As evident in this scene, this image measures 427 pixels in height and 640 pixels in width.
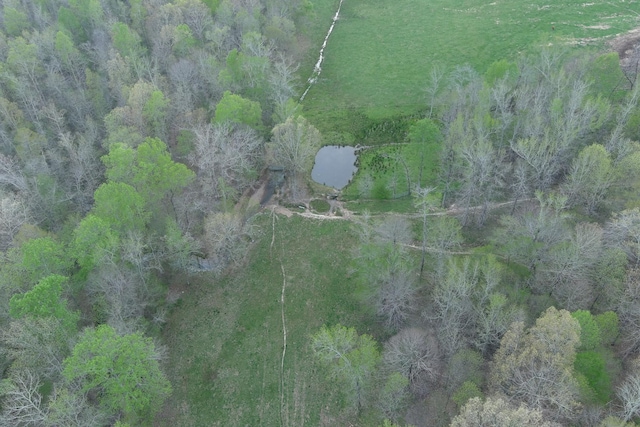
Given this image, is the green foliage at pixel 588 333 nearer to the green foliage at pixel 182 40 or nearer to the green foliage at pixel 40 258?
the green foliage at pixel 40 258

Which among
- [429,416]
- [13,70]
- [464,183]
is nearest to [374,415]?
[429,416]

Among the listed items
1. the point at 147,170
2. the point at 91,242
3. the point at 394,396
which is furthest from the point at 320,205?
the point at 394,396

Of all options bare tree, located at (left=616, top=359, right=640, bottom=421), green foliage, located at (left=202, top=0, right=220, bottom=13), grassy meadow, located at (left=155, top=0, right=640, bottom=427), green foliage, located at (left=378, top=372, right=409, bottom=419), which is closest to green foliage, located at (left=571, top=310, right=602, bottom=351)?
bare tree, located at (left=616, top=359, right=640, bottom=421)

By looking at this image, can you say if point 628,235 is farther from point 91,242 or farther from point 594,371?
point 91,242

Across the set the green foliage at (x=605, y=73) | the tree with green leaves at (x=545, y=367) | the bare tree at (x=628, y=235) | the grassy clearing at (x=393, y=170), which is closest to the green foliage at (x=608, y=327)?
the tree with green leaves at (x=545, y=367)

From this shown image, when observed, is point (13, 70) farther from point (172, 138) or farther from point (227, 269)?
point (227, 269)

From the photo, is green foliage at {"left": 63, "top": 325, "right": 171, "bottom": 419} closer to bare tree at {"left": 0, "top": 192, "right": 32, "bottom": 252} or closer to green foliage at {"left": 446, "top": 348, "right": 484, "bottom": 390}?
bare tree at {"left": 0, "top": 192, "right": 32, "bottom": 252}
